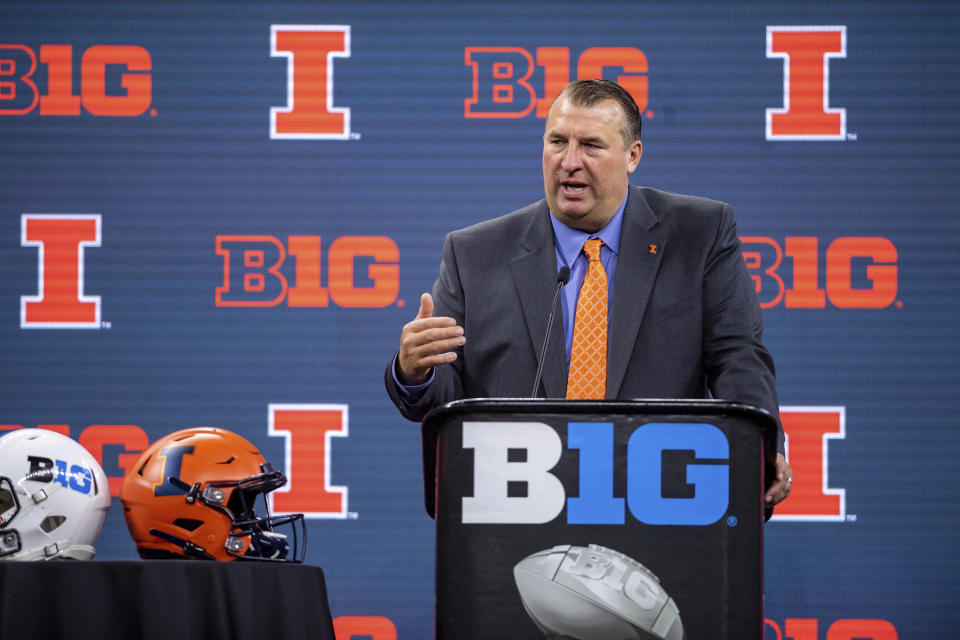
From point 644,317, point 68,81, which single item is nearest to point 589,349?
point 644,317

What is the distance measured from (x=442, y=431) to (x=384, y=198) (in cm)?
252

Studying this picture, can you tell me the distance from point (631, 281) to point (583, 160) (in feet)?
0.96

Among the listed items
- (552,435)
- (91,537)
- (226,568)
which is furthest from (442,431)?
(91,537)

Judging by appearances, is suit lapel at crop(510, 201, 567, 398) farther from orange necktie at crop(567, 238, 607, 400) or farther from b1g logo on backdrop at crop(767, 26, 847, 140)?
b1g logo on backdrop at crop(767, 26, 847, 140)

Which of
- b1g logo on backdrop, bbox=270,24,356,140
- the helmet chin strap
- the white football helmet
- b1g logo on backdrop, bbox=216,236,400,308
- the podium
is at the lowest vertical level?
the helmet chin strap

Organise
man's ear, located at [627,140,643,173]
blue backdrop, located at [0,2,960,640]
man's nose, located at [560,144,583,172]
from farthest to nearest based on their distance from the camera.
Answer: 1. blue backdrop, located at [0,2,960,640]
2. man's ear, located at [627,140,643,173]
3. man's nose, located at [560,144,583,172]

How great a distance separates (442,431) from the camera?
144 cm

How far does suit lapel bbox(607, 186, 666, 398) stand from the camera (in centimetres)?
203

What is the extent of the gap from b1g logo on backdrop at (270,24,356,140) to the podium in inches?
105

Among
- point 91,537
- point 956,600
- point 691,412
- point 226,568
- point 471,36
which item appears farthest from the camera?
point 471,36

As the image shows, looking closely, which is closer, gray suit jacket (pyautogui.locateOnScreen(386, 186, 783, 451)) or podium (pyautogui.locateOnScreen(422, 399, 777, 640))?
podium (pyautogui.locateOnScreen(422, 399, 777, 640))

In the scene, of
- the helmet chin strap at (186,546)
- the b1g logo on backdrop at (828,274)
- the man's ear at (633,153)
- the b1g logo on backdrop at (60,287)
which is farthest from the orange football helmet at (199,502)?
the b1g logo on backdrop at (828,274)

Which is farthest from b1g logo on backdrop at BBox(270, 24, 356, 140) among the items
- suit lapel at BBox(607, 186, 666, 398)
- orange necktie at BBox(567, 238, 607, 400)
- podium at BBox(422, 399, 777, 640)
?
podium at BBox(422, 399, 777, 640)

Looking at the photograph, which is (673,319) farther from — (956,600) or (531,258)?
(956,600)
